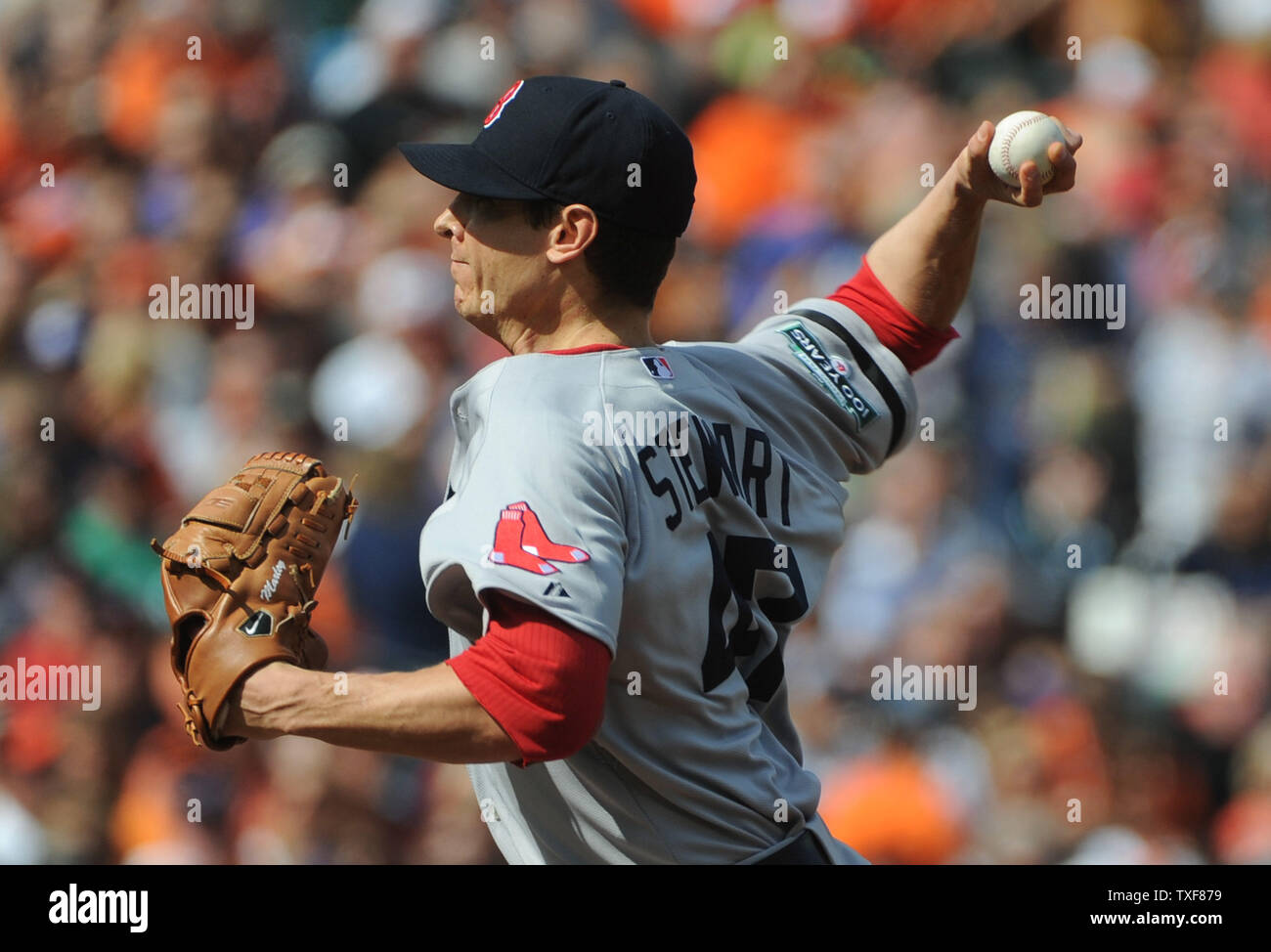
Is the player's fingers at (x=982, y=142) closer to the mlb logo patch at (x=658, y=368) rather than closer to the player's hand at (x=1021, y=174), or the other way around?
the player's hand at (x=1021, y=174)

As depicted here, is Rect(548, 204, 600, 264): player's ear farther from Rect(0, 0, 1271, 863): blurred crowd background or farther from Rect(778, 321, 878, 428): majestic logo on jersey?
Rect(0, 0, 1271, 863): blurred crowd background

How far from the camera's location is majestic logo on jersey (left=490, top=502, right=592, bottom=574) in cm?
153

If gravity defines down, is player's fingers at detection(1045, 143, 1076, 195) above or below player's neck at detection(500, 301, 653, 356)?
above

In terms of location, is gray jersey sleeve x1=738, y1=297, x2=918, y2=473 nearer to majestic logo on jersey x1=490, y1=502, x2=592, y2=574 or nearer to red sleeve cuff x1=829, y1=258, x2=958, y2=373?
red sleeve cuff x1=829, y1=258, x2=958, y2=373

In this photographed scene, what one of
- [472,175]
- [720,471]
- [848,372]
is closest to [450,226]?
[472,175]

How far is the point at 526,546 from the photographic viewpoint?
1.54m

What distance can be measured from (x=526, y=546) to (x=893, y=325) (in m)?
0.89

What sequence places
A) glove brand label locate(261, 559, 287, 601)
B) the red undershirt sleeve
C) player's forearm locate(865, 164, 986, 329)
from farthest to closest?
player's forearm locate(865, 164, 986, 329), glove brand label locate(261, 559, 287, 601), the red undershirt sleeve

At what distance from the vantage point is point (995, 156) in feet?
6.69

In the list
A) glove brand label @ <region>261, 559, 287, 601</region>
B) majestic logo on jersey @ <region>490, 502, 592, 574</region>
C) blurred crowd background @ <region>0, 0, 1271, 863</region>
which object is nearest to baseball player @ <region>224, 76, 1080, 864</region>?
majestic logo on jersey @ <region>490, 502, 592, 574</region>

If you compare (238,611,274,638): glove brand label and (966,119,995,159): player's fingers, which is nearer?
(238,611,274,638): glove brand label

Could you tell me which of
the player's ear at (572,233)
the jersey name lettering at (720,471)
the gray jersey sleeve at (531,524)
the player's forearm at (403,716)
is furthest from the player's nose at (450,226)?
the player's forearm at (403,716)

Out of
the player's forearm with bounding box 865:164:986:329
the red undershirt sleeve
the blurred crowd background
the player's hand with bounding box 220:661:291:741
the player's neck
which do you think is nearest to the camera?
the red undershirt sleeve
